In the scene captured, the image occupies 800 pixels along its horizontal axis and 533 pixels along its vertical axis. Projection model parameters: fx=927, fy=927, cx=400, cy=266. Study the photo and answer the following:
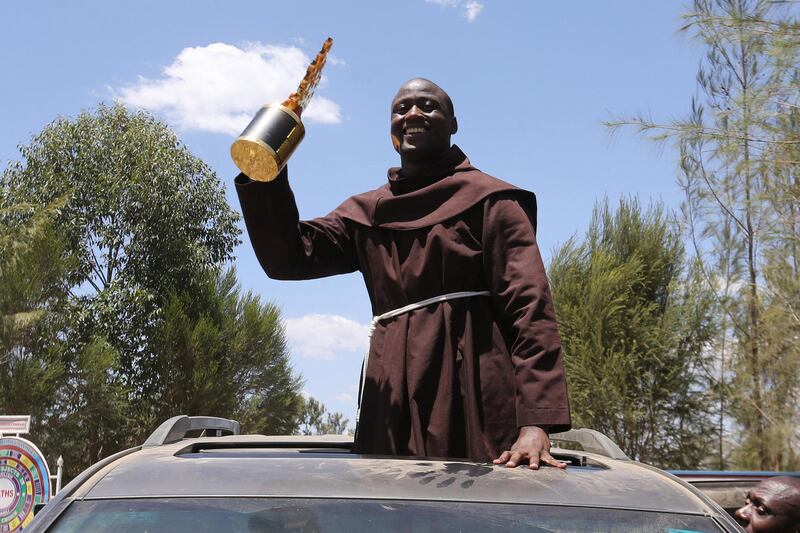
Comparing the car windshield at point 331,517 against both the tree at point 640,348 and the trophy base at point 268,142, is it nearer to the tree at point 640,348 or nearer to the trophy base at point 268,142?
the trophy base at point 268,142

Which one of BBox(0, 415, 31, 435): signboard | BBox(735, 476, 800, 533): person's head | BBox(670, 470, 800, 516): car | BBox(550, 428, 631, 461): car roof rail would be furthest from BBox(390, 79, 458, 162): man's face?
BBox(0, 415, 31, 435): signboard

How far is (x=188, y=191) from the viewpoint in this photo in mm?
23000

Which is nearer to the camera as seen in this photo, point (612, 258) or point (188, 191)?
point (612, 258)

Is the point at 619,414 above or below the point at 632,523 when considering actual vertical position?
above

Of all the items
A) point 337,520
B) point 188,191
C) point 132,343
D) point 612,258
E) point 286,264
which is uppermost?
point 188,191

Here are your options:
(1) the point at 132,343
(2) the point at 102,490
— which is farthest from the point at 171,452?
(1) the point at 132,343

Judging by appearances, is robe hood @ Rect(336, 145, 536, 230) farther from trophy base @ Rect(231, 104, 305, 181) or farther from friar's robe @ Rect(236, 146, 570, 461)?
trophy base @ Rect(231, 104, 305, 181)

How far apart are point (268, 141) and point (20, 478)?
9601mm

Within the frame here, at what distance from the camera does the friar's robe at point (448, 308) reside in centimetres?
245

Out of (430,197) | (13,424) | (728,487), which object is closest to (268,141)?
(430,197)

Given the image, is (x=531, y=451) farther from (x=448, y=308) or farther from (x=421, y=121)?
(x=421, y=121)

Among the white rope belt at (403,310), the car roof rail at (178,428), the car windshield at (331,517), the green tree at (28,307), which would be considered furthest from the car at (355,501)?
the green tree at (28,307)

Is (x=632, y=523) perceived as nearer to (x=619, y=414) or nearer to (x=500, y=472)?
(x=500, y=472)

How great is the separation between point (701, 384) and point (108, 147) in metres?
15.0
